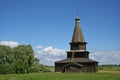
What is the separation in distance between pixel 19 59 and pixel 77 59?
14993 millimetres

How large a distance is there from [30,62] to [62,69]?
330 inches

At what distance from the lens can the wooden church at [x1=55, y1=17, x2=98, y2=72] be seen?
66875 millimetres

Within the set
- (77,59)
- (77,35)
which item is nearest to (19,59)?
(77,59)

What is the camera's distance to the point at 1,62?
2579 inches

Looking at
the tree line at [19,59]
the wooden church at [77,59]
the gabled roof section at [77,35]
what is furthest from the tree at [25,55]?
the gabled roof section at [77,35]

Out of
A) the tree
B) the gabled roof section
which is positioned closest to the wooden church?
the gabled roof section

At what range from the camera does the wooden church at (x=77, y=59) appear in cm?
6688

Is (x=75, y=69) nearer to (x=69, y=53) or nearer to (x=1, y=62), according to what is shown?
(x=69, y=53)

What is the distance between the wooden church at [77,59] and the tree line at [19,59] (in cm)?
638

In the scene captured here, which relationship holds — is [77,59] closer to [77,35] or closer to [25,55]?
[77,35]

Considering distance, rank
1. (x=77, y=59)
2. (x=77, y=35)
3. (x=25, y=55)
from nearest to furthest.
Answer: (x=25, y=55), (x=77, y=59), (x=77, y=35)

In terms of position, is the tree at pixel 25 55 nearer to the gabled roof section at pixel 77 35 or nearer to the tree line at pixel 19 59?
the tree line at pixel 19 59

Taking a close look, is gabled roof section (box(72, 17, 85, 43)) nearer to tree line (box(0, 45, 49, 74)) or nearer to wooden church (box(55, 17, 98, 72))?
wooden church (box(55, 17, 98, 72))

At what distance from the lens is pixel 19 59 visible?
213 feet
